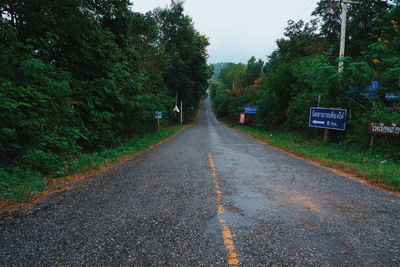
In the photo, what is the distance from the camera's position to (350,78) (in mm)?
9328

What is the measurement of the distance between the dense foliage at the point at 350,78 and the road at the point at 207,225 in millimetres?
5357

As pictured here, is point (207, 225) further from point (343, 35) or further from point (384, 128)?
point (343, 35)

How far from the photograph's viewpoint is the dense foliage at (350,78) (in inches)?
327

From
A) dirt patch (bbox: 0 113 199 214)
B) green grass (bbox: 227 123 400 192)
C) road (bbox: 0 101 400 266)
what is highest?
green grass (bbox: 227 123 400 192)

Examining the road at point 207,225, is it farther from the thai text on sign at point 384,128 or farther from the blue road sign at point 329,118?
the blue road sign at point 329,118

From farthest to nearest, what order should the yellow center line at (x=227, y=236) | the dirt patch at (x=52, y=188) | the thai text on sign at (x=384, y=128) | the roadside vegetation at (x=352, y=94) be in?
1. the roadside vegetation at (x=352, y=94)
2. the thai text on sign at (x=384, y=128)
3. the dirt patch at (x=52, y=188)
4. the yellow center line at (x=227, y=236)

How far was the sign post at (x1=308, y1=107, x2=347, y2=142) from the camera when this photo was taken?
9.78m

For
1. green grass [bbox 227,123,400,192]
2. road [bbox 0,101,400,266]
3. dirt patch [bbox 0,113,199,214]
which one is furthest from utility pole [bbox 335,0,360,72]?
dirt patch [bbox 0,113,199,214]

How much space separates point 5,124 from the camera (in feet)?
16.3

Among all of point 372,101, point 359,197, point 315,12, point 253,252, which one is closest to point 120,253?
point 253,252

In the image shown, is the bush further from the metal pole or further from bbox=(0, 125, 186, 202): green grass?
the metal pole

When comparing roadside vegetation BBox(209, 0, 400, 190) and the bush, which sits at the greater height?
roadside vegetation BBox(209, 0, 400, 190)

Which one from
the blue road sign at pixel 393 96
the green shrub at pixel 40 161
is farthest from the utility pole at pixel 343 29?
the green shrub at pixel 40 161

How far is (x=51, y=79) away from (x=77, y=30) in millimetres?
2142
